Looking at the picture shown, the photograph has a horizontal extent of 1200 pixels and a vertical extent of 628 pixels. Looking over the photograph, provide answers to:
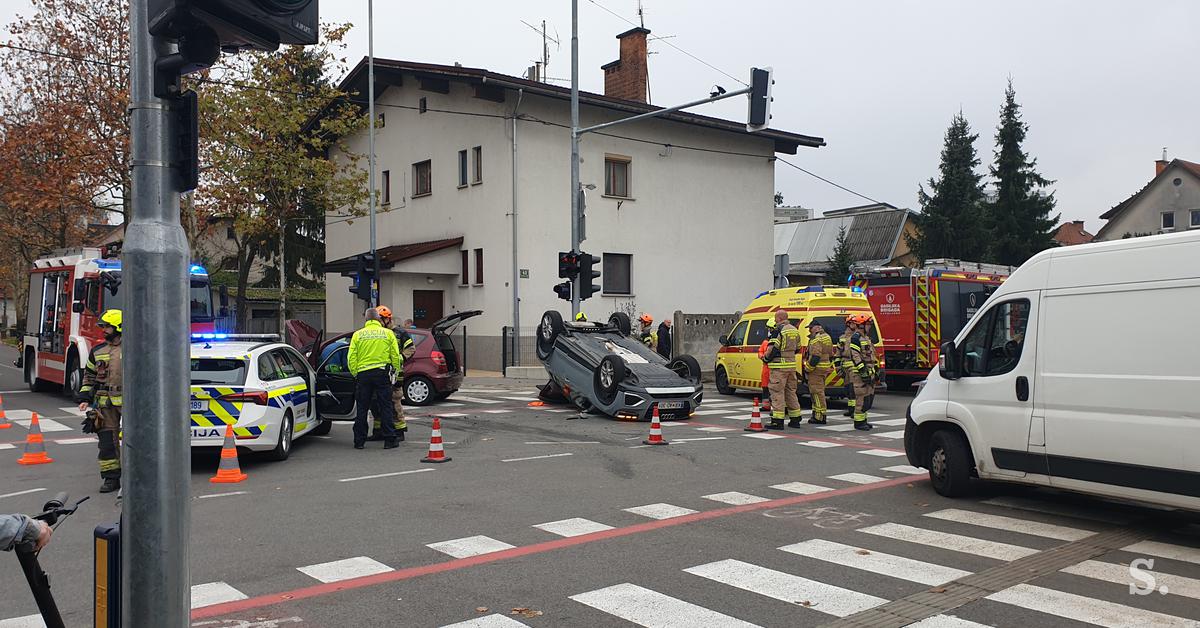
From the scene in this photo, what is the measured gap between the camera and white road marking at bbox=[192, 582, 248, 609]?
18.4 ft

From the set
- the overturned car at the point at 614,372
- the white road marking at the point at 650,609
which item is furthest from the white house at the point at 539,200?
the white road marking at the point at 650,609

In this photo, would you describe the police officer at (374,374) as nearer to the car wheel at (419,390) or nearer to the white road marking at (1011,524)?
the car wheel at (419,390)

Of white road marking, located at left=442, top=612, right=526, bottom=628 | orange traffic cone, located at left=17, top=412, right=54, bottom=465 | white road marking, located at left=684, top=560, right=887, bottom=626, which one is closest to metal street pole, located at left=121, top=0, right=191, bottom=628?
white road marking, located at left=442, top=612, right=526, bottom=628

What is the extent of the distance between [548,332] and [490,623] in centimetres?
1188

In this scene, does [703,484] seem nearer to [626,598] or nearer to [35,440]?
[626,598]

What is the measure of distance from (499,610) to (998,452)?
5051 millimetres

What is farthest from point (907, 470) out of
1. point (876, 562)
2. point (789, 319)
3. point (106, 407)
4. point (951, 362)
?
point (106, 407)

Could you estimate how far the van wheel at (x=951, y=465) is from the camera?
8.81 metres

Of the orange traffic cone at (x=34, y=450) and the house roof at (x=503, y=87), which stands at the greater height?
the house roof at (x=503, y=87)

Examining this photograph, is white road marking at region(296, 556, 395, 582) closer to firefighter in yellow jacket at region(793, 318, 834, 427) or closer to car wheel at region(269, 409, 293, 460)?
car wheel at region(269, 409, 293, 460)

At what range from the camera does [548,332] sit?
16984 mm

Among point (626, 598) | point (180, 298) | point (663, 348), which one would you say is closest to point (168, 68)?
point (180, 298)

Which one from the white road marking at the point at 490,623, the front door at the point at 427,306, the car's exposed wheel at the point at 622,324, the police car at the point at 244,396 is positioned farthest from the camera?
the front door at the point at 427,306

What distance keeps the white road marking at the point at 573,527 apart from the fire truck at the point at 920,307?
1538 centimetres
